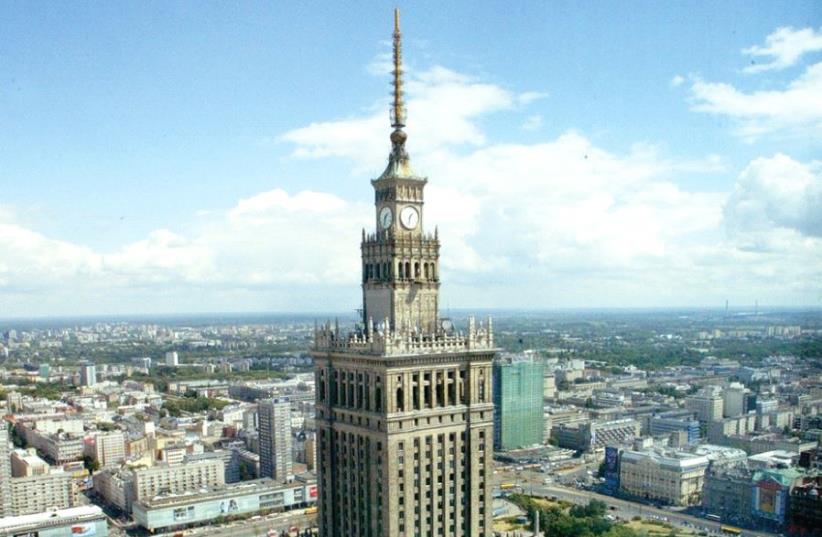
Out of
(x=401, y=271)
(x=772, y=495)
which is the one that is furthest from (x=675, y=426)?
(x=401, y=271)

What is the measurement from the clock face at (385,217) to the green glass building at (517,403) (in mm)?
91747

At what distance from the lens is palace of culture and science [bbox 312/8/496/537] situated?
90.2 ft

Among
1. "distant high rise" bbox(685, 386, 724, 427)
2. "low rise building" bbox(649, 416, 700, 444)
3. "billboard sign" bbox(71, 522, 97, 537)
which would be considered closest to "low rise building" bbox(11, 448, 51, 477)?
"billboard sign" bbox(71, 522, 97, 537)

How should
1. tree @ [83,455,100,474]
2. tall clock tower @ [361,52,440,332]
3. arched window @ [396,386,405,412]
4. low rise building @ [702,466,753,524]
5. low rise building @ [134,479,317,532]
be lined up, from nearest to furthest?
arched window @ [396,386,405,412]
tall clock tower @ [361,52,440,332]
low rise building @ [702,466,753,524]
low rise building @ [134,479,317,532]
tree @ [83,455,100,474]

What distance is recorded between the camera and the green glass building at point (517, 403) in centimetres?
11975

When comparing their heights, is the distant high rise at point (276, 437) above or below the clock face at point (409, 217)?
below

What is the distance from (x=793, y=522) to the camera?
70.2 metres

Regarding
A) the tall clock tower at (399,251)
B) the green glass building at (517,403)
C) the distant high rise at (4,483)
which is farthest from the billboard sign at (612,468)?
the tall clock tower at (399,251)

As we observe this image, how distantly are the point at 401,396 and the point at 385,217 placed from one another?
7043mm

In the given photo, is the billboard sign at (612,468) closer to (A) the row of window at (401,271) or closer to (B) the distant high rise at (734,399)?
(B) the distant high rise at (734,399)

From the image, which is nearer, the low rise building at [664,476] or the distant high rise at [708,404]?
the low rise building at [664,476]

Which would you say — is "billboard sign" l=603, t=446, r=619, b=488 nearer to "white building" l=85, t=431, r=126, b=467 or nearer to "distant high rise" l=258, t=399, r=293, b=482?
"distant high rise" l=258, t=399, r=293, b=482

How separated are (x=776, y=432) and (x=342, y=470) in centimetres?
9641

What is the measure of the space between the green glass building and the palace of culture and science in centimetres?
9025
